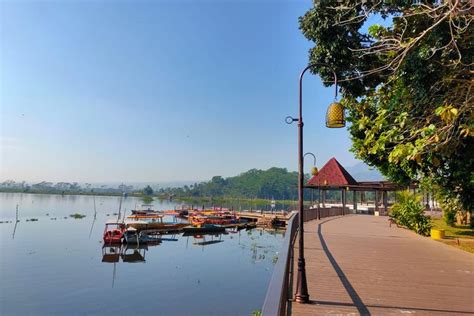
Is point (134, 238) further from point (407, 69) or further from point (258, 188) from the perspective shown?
point (258, 188)

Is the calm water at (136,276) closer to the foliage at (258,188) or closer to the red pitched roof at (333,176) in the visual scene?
the red pitched roof at (333,176)

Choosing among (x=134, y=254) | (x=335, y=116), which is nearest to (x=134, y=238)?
(x=134, y=254)

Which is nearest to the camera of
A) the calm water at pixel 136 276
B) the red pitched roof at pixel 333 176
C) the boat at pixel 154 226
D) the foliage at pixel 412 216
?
the calm water at pixel 136 276

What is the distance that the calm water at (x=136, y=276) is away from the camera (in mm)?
17812

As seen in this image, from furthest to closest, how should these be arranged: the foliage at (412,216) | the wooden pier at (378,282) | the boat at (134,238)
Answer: the boat at (134,238) → the foliage at (412,216) → the wooden pier at (378,282)

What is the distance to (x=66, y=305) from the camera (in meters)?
18.0

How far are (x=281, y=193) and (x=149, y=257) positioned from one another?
Answer: 15103 cm

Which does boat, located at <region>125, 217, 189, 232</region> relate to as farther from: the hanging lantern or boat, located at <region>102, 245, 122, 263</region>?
the hanging lantern

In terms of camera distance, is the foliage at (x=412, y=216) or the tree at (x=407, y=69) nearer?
the tree at (x=407, y=69)

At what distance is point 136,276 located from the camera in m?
24.7

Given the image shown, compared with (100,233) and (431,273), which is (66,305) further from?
(100,233)

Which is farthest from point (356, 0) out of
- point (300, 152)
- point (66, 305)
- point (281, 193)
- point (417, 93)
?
point (281, 193)

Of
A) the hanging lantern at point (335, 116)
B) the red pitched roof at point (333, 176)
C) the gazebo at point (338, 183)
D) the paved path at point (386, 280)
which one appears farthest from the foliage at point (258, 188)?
the hanging lantern at point (335, 116)

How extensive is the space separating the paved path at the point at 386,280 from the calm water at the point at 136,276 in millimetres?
7678
